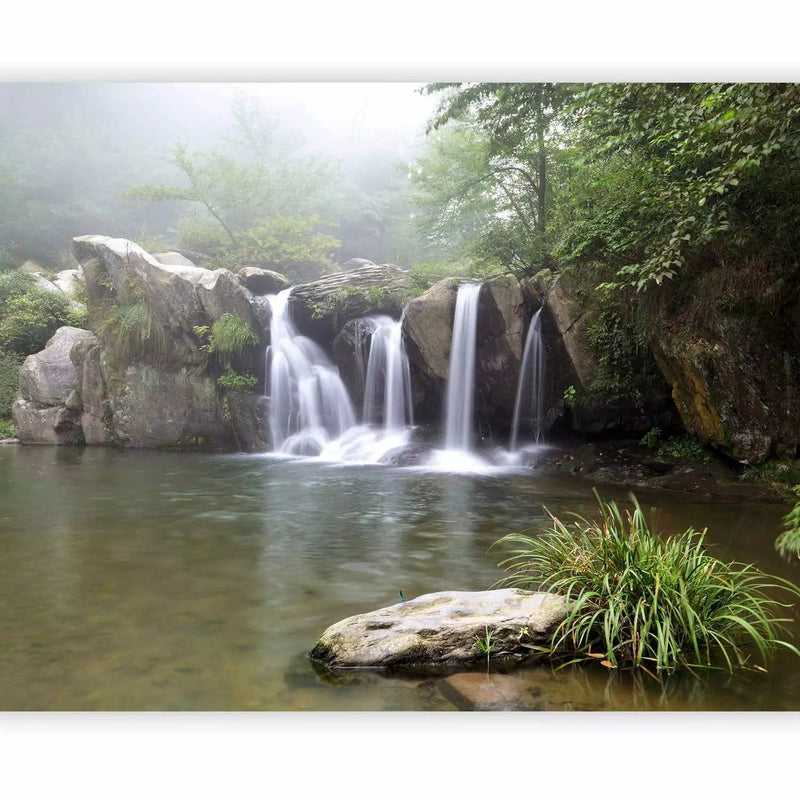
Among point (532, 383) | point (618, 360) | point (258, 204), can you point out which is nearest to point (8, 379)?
point (258, 204)

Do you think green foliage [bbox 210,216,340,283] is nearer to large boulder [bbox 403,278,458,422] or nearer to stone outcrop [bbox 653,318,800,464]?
large boulder [bbox 403,278,458,422]

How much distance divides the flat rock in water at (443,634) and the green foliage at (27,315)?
6187mm

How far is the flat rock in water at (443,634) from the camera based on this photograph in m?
2.59

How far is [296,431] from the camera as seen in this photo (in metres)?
10.3

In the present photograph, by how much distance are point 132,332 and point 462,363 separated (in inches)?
207

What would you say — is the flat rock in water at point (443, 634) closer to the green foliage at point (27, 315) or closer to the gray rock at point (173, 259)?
the green foliage at point (27, 315)

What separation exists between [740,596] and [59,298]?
355 inches

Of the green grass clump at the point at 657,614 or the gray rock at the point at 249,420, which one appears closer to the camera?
the green grass clump at the point at 657,614

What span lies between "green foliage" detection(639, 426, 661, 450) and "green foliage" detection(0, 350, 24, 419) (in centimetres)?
792

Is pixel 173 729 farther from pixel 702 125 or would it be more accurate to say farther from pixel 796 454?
pixel 796 454

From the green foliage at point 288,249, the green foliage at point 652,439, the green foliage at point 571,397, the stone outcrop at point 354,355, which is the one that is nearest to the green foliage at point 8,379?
the green foliage at point 288,249

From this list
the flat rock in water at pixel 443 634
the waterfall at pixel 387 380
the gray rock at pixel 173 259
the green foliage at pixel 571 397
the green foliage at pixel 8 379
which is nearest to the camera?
the flat rock in water at pixel 443 634

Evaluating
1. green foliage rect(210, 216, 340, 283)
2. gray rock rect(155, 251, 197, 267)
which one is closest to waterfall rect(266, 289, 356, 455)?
green foliage rect(210, 216, 340, 283)

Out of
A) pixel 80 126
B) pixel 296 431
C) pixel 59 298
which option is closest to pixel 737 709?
pixel 80 126
